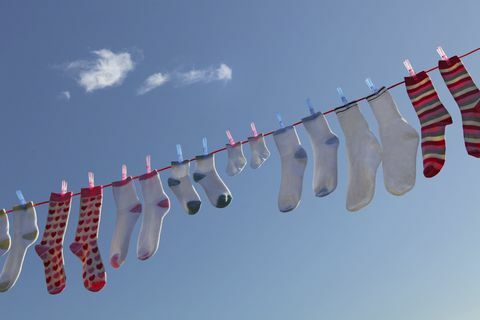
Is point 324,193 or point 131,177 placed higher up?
point 131,177

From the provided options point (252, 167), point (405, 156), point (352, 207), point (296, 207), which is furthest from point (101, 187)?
point (405, 156)

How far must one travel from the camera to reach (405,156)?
5.32m

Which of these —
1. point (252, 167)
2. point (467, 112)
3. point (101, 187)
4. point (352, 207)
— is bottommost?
point (352, 207)

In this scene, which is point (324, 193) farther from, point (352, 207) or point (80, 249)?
point (80, 249)

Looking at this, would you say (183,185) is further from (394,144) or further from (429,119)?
(429,119)

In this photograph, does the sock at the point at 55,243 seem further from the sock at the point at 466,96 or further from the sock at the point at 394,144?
the sock at the point at 466,96

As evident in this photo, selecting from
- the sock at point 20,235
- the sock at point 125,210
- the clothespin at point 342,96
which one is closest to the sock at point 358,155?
the clothespin at point 342,96

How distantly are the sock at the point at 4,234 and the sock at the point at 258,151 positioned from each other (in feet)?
8.89

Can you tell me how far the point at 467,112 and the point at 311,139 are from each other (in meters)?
1.51

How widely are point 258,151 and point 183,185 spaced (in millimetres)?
868

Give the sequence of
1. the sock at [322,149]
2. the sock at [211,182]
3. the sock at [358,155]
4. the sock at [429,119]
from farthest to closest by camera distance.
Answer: the sock at [211,182] → the sock at [322,149] → the sock at [358,155] → the sock at [429,119]

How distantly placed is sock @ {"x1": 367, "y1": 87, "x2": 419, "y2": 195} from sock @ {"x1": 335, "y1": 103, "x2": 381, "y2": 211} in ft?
0.39

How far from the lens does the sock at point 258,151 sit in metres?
5.96

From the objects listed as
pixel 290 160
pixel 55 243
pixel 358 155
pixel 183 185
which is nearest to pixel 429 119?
pixel 358 155
